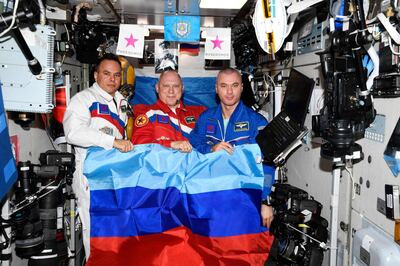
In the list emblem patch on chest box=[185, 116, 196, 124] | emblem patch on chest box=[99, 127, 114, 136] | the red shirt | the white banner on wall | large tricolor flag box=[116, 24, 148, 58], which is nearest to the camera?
emblem patch on chest box=[99, 127, 114, 136]

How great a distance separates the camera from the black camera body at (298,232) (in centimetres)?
241

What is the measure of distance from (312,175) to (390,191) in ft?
3.58

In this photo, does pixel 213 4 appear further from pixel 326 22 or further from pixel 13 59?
pixel 13 59

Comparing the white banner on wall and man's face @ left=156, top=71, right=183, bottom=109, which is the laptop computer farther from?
the white banner on wall

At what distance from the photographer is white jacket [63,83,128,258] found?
9.90ft

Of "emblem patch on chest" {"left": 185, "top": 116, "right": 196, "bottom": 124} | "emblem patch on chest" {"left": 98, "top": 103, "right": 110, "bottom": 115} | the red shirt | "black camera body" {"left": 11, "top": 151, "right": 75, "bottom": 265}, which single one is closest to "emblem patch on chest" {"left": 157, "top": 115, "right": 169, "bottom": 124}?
the red shirt

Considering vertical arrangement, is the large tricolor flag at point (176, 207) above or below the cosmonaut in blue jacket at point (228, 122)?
below

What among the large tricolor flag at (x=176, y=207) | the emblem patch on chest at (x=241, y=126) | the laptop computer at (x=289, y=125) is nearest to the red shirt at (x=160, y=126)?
the large tricolor flag at (x=176, y=207)

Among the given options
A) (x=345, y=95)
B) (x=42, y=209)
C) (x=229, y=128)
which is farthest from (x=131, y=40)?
(x=345, y=95)

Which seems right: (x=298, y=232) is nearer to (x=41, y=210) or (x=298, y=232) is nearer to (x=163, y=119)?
(x=163, y=119)

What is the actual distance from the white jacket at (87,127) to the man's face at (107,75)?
6 centimetres

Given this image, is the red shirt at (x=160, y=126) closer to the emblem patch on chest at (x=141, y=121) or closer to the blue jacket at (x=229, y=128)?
the emblem patch on chest at (x=141, y=121)

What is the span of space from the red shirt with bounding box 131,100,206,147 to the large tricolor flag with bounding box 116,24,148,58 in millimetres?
1008

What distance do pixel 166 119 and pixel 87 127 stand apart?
85 cm
